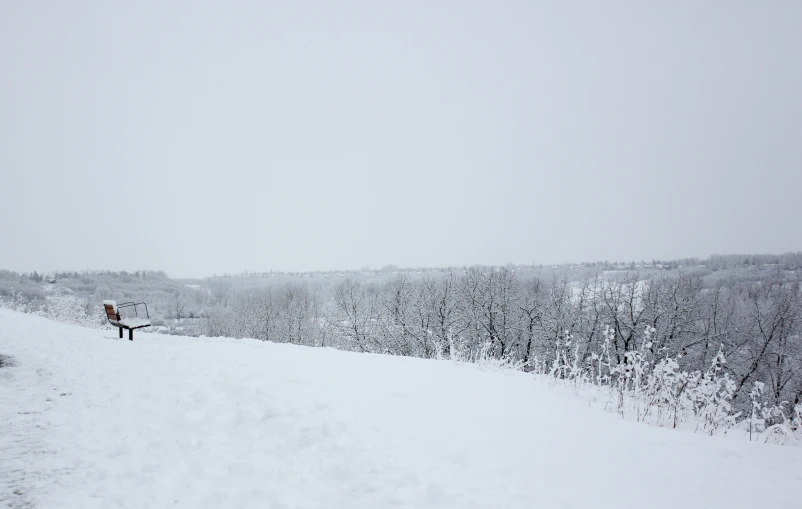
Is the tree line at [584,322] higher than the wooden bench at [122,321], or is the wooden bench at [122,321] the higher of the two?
the wooden bench at [122,321]

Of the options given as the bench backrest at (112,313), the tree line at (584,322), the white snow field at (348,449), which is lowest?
the tree line at (584,322)

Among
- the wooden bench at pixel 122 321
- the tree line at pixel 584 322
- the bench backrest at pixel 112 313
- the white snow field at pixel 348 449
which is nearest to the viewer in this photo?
the white snow field at pixel 348 449

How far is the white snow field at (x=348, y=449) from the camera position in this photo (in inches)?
126

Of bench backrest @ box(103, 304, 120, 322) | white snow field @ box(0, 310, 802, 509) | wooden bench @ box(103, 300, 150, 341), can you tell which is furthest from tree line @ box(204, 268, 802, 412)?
white snow field @ box(0, 310, 802, 509)

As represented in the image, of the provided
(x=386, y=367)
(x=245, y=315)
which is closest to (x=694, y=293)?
(x=386, y=367)

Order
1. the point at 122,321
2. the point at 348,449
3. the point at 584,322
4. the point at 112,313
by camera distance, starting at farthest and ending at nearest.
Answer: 1. the point at 584,322
2. the point at 112,313
3. the point at 122,321
4. the point at 348,449

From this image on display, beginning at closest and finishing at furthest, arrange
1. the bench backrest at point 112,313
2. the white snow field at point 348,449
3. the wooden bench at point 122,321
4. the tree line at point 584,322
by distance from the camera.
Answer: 1. the white snow field at point 348,449
2. the wooden bench at point 122,321
3. the bench backrest at point 112,313
4. the tree line at point 584,322

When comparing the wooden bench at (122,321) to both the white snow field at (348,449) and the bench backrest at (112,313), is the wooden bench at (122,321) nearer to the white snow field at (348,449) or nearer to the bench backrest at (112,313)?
the bench backrest at (112,313)

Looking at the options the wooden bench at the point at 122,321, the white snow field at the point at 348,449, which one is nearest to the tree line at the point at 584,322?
the wooden bench at the point at 122,321

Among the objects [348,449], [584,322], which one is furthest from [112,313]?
[584,322]

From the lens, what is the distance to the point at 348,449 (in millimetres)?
3803

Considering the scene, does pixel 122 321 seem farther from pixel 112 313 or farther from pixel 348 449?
pixel 348 449

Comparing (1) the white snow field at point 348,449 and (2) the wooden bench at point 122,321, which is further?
(2) the wooden bench at point 122,321

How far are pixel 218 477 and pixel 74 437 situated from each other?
7.15 feet
